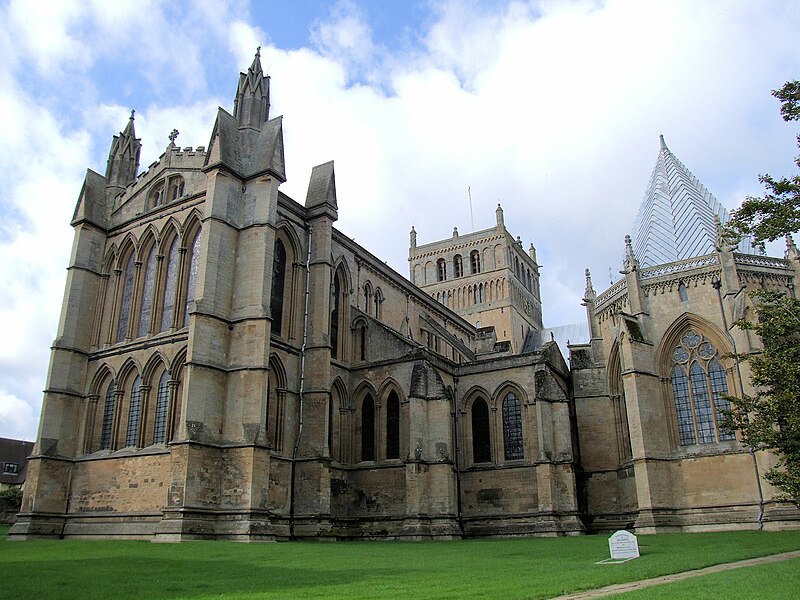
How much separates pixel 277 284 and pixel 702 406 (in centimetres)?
2040

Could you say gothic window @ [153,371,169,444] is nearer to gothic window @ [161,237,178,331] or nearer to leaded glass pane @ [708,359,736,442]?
gothic window @ [161,237,178,331]

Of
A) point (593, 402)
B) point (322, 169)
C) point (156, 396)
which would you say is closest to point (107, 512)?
point (156, 396)

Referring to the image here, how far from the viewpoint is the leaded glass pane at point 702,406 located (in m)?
30.7

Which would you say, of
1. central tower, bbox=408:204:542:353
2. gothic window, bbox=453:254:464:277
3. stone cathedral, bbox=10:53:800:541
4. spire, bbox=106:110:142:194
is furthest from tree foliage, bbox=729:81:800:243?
gothic window, bbox=453:254:464:277

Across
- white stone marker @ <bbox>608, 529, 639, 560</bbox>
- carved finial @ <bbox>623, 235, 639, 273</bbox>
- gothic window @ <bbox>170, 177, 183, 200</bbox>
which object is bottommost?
white stone marker @ <bbox>608, 529, 639, 560</bbox>

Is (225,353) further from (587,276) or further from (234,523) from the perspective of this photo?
(587,276)

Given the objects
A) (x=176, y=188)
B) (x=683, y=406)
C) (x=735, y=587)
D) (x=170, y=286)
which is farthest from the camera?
(x=176, y=188)

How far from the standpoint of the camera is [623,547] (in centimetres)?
1652

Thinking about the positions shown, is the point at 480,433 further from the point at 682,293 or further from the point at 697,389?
the point at 682,293

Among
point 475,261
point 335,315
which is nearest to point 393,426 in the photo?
point 335,315

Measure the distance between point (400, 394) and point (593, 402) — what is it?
1050 cm

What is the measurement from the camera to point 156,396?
2953cm

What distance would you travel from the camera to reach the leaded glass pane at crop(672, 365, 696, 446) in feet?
102

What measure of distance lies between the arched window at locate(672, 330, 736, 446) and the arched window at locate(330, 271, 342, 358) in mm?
16442
